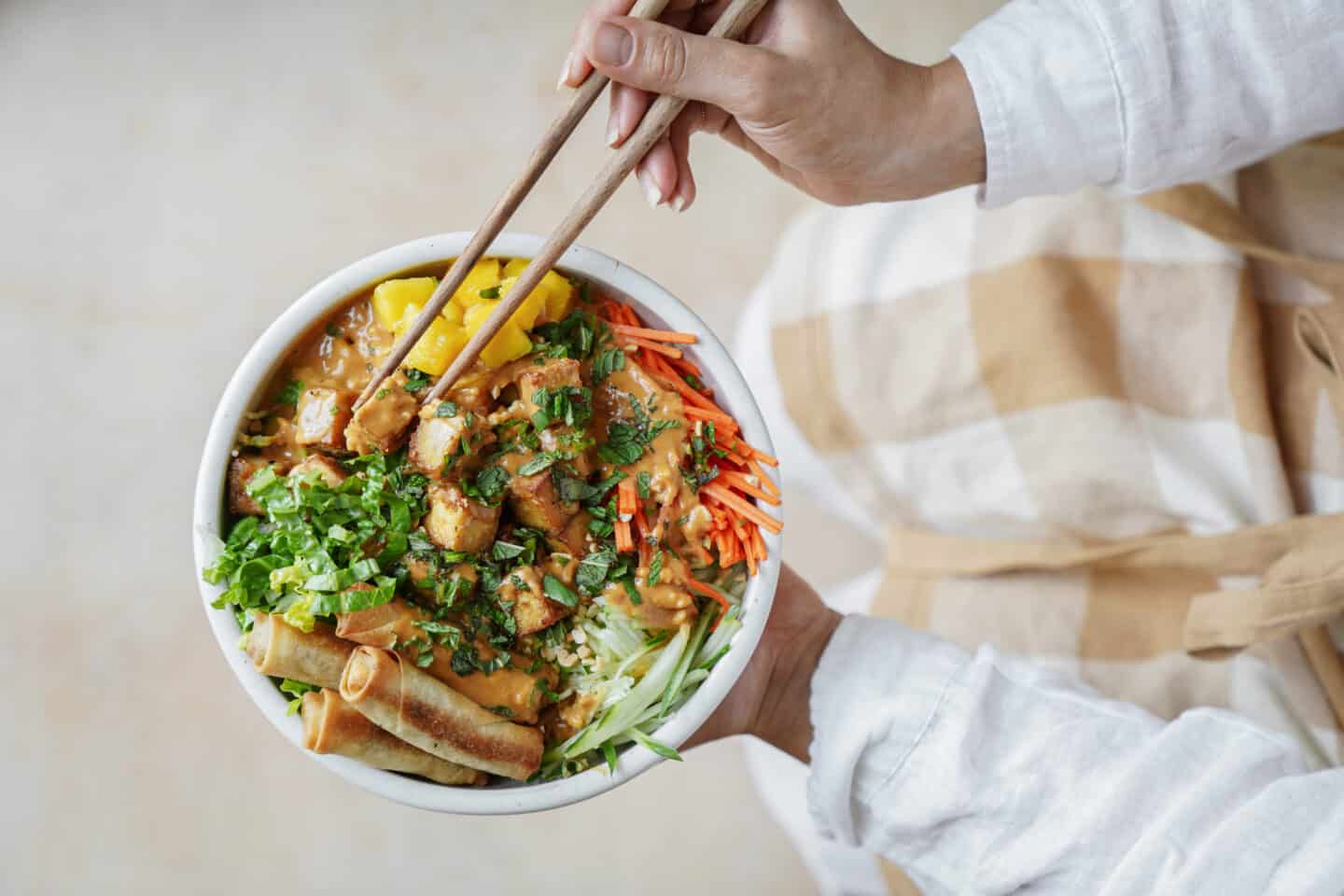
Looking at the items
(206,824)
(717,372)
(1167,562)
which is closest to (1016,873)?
(1167,562)

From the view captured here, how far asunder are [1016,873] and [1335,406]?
914 millimetres

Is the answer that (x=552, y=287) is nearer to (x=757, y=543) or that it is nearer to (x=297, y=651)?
(x=757, y=543)

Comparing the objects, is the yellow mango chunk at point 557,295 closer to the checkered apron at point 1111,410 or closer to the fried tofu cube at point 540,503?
the fried tofu cube at point 540,503

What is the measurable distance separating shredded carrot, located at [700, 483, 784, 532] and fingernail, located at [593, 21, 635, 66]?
20.3 inches

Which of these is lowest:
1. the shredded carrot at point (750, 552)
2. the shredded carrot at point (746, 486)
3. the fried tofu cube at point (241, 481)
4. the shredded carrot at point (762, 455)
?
the shredded carrot at point (750, 552)

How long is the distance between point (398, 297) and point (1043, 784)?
1.06 m

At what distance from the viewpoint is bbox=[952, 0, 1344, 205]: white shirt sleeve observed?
4.49 ft

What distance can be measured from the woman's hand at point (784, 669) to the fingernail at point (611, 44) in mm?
803

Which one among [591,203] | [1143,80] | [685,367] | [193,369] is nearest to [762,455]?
[685,367]

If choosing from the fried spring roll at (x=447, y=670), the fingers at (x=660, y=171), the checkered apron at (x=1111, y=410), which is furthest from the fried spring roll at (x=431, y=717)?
the checkered apron at (x=1111, y=410)

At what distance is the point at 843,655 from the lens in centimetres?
152

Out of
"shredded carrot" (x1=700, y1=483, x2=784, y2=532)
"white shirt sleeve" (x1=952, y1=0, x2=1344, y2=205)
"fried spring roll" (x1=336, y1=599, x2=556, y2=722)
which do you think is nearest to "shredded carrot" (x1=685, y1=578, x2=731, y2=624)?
"shredded carrot" (x1=700, y1=483, x2=784, y2=532)

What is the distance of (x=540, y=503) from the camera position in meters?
1.21

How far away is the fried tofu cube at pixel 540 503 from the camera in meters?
1.20
